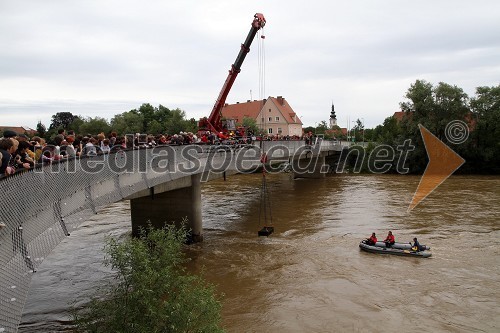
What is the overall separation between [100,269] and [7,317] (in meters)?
13.9

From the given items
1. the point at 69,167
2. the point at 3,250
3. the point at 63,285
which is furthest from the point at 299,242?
the point at 3,250

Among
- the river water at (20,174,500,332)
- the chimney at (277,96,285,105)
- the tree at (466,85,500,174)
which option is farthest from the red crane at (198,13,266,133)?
the chimney at (277,96,285,105)

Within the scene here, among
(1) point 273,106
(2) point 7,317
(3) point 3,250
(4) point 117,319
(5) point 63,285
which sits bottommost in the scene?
(5) point 63,285

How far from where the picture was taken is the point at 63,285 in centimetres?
1733

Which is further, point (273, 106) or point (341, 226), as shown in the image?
point (273, 106)

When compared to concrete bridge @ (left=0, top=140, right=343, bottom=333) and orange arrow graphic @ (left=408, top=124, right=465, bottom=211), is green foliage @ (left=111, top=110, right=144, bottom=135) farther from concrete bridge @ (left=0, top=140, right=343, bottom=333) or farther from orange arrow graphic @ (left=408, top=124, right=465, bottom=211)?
concrete bridge @ (left=0, top=140, right=343, bottom=333)

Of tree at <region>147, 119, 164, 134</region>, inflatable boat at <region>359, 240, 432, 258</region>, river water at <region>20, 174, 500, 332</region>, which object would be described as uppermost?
tree at <region>147, 119, 164, 134</region>

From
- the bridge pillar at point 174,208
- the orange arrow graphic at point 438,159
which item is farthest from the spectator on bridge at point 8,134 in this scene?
the orange arrow graphic at point 438,159

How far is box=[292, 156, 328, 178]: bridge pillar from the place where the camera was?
5931 cm

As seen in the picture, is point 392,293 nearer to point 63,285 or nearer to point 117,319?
point 117,319

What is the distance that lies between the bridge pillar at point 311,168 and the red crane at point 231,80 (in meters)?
29.6

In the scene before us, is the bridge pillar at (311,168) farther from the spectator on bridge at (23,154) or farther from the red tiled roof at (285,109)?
the spectator on bridge at (23,154)

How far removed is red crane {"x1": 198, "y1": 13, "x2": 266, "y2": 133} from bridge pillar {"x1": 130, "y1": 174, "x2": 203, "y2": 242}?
669cm

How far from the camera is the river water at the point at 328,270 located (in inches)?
555
